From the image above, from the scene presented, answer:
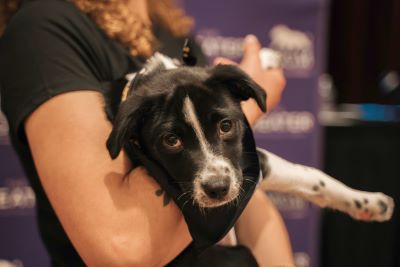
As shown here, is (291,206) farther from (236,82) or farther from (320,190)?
(236,82)

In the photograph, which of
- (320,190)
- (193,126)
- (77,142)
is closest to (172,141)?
(193,126)

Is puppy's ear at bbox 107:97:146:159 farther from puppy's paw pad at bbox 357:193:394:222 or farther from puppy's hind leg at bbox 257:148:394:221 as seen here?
puppy's paw pad at bbox 357:193:394:222

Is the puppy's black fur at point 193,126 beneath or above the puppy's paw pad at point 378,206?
above

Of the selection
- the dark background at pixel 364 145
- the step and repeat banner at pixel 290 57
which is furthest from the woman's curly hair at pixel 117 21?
the step and repeat banner at pixel 290 57

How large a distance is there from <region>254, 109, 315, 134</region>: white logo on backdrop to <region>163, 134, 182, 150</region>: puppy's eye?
1480 millimetres

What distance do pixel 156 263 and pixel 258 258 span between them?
1.10 feet

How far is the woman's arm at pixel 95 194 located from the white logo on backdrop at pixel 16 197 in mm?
1298

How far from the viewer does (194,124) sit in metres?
0.96

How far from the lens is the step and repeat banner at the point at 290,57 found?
232cm

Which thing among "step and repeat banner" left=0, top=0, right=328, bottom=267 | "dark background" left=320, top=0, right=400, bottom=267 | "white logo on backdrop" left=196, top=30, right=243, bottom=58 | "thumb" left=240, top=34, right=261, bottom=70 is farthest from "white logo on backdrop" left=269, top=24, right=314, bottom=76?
"thumb" left=240, top=34, right=261, bottom=70

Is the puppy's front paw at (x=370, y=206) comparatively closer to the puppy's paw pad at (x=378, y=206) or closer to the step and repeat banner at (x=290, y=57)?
the puppy's paw pad at (x=378, y=206)

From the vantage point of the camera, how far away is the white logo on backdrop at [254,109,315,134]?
242cm

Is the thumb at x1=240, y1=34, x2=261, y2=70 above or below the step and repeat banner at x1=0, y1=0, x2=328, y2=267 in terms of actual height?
above

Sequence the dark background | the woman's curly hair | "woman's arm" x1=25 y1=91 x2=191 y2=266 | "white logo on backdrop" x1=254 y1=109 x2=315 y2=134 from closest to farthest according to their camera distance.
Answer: "woman's arm" x1=25 y1=91 x2=191 y2=266, the woman's curly hair, the dark background, "white logo on backdrop" x1=254 y1=109 x2=315 y2=134
